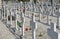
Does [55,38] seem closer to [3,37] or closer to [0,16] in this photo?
[3,37]

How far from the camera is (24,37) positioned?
811cm

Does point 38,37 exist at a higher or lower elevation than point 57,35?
lower

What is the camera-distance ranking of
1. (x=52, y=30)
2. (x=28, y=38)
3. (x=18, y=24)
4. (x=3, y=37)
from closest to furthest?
1. (x=52, y=30)
2. (x=28, y=38)
3. (x=3, y=37)
4. (x=18, y=24)

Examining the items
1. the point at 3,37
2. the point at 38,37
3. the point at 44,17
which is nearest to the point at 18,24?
the point at 3,37

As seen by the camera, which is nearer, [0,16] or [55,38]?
[55,38]

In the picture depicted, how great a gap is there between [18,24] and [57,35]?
21.1 feet

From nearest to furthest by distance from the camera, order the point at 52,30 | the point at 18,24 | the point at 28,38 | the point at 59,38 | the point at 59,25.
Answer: the point at 59,38
the point at 52,30
the point at 28,38
the point at 18,24
the point at 59,25

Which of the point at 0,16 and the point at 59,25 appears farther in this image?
the point at 0,16

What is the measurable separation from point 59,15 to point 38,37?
3467 millimetres

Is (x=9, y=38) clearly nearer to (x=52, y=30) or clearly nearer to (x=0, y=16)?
(x=52, y=30)

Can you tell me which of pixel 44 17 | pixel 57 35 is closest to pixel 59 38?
pixel 57 35

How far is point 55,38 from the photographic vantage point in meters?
4.12

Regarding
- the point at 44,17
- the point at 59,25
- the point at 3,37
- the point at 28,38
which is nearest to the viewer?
the point at 28,38

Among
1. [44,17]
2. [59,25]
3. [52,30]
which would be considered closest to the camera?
[52,30]
